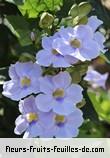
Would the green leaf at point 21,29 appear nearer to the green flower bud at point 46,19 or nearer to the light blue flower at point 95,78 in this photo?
the green flower bud at point 46,19

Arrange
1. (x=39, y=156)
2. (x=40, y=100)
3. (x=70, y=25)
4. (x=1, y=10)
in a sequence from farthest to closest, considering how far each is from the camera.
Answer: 1. (x=1, y=10)
2. (x=39, y=156)
3. (x=70, y=25)
4. (x=40, y=100)

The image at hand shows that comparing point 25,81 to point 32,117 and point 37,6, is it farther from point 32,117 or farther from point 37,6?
point 37,6

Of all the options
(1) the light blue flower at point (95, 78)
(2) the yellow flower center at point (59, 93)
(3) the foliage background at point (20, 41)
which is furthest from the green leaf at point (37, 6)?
(1) the light blue flower at point (95, 78)

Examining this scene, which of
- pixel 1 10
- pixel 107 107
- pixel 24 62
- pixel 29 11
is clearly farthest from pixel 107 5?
pixel 107 107

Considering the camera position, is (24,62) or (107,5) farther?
(107,5)

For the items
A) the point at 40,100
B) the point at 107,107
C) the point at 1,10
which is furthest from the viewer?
the point at 107,107

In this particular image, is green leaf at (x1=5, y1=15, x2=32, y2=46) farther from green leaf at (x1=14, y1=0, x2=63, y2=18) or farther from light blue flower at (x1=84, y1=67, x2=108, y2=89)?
light blue flower at (x1=84, y1=67, x2=108, y2=89)

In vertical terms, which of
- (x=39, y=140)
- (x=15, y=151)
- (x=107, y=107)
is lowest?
(x=107, y=107)

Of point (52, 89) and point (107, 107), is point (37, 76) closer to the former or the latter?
point (52, 89)
